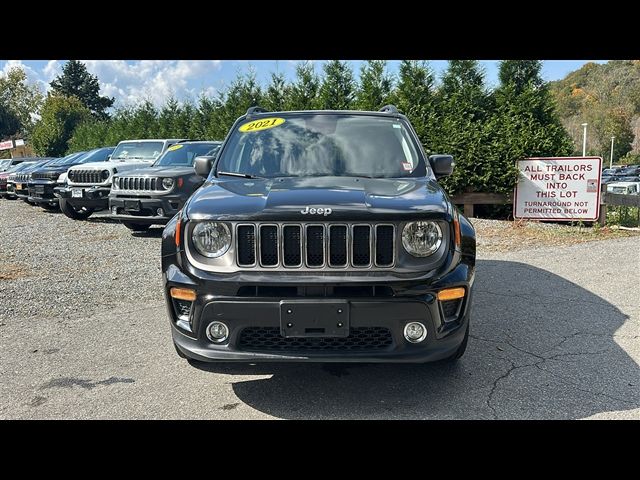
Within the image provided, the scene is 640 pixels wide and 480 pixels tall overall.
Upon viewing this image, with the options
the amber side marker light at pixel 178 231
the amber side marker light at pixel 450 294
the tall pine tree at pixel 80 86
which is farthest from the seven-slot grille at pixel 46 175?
the tall pine tree at pixel 80 86

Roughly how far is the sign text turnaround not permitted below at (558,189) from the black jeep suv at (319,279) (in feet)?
27.2

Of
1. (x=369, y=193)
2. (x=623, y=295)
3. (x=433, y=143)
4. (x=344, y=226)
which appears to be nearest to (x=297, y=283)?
(x=344, y=226)

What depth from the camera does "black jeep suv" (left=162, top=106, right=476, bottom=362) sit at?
2910 millimetres

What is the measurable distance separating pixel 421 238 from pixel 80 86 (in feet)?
267

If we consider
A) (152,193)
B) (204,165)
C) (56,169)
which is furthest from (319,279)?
(56,169)

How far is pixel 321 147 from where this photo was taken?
418 centimetres

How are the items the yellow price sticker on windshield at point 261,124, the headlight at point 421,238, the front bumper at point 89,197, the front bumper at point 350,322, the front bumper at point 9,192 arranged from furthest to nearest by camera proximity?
the front bumper at point 9,192, the front bumper at point 89,197, the yellow price sticker on windshield at point 261,124, the headlight at point 421,238, the front bumper at point 350,322

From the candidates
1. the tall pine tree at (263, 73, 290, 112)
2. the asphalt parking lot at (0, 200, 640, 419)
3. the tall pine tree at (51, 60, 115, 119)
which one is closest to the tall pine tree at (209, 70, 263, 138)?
the tall pine tree at (263, 73, 290, 112)

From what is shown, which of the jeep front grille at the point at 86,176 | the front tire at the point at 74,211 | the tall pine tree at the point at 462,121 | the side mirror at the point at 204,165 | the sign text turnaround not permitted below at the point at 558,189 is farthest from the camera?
the front tire at the point at 74,211

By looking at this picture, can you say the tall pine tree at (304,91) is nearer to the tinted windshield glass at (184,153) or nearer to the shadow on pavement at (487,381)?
the tinted windshield glass at (184,153)

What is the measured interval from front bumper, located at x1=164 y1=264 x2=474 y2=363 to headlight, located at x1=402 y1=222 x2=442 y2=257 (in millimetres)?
188

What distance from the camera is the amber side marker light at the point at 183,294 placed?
303 cm

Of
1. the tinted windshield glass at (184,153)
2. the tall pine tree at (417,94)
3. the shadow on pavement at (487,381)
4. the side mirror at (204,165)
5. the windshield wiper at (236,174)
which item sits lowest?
the shadow on pavement at (487,381)

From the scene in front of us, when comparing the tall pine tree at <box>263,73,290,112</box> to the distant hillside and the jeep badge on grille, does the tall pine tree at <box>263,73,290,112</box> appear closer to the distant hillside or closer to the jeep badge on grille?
the jeep badge on grille
